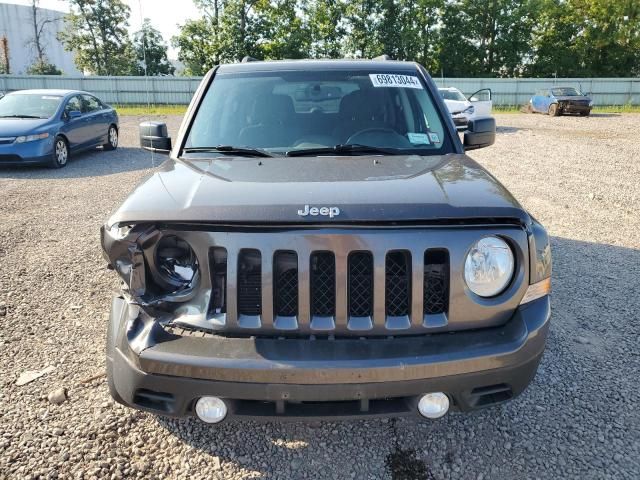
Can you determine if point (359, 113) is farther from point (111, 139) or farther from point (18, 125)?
point (111, 139)

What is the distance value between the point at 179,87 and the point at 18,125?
69.2 feet

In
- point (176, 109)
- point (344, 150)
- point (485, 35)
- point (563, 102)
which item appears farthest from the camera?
point (485, 35)

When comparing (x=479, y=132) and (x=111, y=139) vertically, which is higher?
(x=479, y=132)

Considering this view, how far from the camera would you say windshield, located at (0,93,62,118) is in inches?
418

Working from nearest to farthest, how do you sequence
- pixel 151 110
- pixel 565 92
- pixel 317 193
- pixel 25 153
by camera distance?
pixel 317 193, pixel 25 153, pixel 565 92, pixel 151 110

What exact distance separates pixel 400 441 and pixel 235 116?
2.17 m

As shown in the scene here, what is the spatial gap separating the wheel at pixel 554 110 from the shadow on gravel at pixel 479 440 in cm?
2457

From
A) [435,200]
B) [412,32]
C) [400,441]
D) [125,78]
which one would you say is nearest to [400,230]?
[435,200]

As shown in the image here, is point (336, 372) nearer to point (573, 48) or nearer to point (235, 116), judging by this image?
point (235, 116)

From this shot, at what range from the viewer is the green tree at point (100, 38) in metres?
43.3

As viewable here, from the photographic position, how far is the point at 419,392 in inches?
76.7

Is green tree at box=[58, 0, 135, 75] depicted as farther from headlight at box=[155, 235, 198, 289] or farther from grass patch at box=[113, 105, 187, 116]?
headlight at box=[155, 235, 198, 289]

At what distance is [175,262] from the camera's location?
214 cm

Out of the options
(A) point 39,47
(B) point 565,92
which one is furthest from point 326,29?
(A) point 39,47
